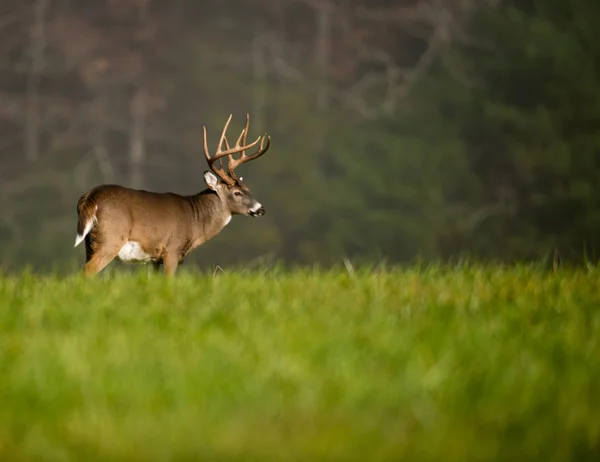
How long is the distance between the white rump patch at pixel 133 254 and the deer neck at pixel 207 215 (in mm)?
501

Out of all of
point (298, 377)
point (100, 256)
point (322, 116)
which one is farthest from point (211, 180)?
point (322, 116)

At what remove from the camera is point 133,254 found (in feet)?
21.9

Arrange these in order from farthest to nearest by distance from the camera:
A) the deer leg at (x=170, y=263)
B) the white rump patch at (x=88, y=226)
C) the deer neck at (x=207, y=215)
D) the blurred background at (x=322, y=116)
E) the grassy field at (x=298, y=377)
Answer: the blurred background at (x=322, y=116), the deer neck at (x=207, y=215), the deer leg at (x=170, y=263), the white rump patch at (x=88, y=226), the grassy field at (x=298, y=377)

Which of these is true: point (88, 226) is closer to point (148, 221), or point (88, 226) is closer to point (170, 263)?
point (148, 221)

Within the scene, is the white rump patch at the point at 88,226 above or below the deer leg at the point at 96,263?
above

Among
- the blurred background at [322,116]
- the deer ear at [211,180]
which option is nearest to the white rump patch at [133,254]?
the deer ear at [211,180]

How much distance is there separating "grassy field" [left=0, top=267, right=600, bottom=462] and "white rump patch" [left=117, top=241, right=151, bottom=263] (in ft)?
6.51

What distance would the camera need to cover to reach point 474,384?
291cm

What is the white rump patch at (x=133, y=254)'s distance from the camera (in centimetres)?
659

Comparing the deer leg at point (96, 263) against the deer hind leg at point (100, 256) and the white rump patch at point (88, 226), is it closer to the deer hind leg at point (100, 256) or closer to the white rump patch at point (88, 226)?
the deer hind leg at point (100, 256)

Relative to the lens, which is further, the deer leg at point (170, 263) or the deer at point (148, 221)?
the deer leg at point (170, 263)

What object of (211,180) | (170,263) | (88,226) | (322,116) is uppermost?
(322,116)

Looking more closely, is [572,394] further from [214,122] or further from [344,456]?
[214,122]

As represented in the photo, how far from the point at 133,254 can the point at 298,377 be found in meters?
3.81
